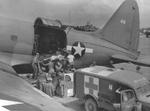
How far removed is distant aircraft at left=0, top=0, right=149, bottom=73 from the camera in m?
7.71

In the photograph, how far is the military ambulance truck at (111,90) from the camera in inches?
196

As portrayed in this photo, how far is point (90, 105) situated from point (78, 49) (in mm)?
4042

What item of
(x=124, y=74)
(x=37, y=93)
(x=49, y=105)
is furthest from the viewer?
(x=124, y=74)

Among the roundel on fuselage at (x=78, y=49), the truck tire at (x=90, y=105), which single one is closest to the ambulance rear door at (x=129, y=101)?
the truck tire at (x=90, y=105)

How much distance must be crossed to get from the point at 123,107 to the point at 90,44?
5157mm

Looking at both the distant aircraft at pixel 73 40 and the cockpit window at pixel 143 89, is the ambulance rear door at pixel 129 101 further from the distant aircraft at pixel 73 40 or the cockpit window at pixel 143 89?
the distant aircraft at pixel 73 40

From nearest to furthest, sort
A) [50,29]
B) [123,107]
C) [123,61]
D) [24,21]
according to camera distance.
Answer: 1. [123,107]
2. [24,21]
3. [50,29]
4. [123,61]

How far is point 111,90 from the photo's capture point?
521 centimetres

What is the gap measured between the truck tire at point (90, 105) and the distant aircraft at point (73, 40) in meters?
3.26

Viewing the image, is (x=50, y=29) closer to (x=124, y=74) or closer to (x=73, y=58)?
(x=73, y=58)

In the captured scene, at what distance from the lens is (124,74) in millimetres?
5512

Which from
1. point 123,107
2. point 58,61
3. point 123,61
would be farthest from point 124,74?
point 123,61

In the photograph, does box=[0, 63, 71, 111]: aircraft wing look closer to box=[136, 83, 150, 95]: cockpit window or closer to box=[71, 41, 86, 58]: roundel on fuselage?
box=[136, 83, 150, 95]: cockpit window

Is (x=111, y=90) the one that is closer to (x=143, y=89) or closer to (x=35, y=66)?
(x=143, y=89)
